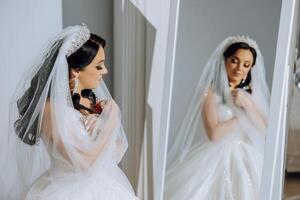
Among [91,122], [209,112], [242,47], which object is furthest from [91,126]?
[242,47]

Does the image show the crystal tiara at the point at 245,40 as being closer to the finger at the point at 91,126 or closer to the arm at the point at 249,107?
the arm at the point at 249,107

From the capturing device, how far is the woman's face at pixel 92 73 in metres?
1.18

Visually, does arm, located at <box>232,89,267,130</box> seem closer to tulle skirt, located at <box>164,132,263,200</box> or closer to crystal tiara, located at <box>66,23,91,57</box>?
tulle skirt, located at <box>164,132,263,200</box>

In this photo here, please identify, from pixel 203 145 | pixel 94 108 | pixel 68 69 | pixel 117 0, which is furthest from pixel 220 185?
pixel 117 0

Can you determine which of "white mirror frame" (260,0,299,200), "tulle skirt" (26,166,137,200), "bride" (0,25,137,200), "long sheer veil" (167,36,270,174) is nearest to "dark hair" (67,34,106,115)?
"bride" (0,25,137,200)

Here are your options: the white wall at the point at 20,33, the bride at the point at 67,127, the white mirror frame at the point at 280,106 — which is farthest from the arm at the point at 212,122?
the white wall at the point at 20,33

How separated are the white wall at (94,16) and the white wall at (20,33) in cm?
4

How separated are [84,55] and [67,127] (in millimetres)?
184

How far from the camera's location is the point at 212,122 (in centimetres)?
127

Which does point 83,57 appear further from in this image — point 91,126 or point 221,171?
point 221,171

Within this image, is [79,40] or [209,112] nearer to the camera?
[79,40]

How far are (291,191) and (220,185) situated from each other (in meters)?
0.19

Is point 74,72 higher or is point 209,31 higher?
point 209,31

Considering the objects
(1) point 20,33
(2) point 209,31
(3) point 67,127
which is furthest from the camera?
(1) point 20,33
